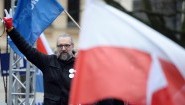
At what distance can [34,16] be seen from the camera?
8750 millimetres

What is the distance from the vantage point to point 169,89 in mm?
4035

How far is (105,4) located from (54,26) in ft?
89.2

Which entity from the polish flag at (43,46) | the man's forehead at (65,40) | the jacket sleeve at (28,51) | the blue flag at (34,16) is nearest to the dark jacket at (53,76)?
the jacket sleeve at (28,51)

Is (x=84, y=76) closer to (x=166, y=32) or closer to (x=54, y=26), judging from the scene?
(x=166, y=32)

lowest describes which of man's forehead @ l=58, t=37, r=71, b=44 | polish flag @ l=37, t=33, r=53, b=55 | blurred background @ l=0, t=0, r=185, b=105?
blurred background @ l=0, t=0, r=185, b=105

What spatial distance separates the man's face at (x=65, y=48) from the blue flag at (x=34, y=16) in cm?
181

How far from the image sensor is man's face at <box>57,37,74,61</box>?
6.57 metres

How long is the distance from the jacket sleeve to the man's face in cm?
14

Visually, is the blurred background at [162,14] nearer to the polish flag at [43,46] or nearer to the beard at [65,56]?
the beard at [65,56]

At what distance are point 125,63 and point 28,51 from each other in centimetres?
266

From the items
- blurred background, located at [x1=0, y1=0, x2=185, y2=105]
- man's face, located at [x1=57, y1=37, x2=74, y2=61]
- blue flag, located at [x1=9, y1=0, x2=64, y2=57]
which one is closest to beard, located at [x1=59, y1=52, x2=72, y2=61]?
man's face, located at [x1=57, y1=37, x2=74, y2=61]

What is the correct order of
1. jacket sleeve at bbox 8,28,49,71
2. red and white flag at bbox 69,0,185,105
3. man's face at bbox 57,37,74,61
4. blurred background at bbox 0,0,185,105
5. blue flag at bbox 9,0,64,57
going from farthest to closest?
1. blue flag at bbox 9,0,64,57
2. man's face at bbox 57,37,74,61
3. jacket sleeve at bbox 8,28,49,71
4. blurred background at bbox 0,0,185,105
5. red and white flag at bbox 69,0,185,105

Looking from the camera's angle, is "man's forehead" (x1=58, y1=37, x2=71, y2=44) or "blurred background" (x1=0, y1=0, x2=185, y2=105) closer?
"blurred background" (x1=0, y1=0, x2=185, y2=105)

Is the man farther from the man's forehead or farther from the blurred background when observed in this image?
the blurred background
